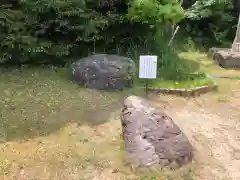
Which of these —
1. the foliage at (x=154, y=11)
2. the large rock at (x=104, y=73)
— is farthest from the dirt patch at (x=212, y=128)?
the foliage at (x=154, y=11)

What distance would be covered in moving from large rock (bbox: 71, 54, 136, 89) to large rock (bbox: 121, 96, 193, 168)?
1.75 m

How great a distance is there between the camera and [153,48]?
8.29 meters

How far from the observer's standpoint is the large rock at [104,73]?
659cm

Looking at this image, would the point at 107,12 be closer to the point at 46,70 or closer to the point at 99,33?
the point at 99,33

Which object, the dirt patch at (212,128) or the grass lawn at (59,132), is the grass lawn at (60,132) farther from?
the dirt patch at (212,128)

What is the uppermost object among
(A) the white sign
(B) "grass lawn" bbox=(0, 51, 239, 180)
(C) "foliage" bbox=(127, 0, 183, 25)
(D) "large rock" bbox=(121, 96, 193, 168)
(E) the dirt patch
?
(C) "foliage" bbox=(127, 0, 183, 25)

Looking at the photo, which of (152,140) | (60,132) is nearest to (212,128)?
(152,140)

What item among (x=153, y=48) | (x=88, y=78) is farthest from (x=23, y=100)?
(x=153, y=48)

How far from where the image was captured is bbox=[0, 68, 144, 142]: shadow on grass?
5.23 metres

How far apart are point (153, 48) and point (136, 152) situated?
4.24m

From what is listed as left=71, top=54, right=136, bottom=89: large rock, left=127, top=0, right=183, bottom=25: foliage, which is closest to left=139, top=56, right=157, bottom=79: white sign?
left=71, top=54, right=136, bottom=89: large rock

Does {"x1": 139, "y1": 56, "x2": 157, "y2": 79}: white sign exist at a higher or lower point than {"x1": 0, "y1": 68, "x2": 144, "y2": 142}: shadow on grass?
higher

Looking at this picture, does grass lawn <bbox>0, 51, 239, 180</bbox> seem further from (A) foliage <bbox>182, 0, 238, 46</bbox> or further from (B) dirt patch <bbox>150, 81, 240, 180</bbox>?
(A) foliage <bbox>182, 0, 238, 46</bbox>

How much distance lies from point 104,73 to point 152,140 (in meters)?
2.39
